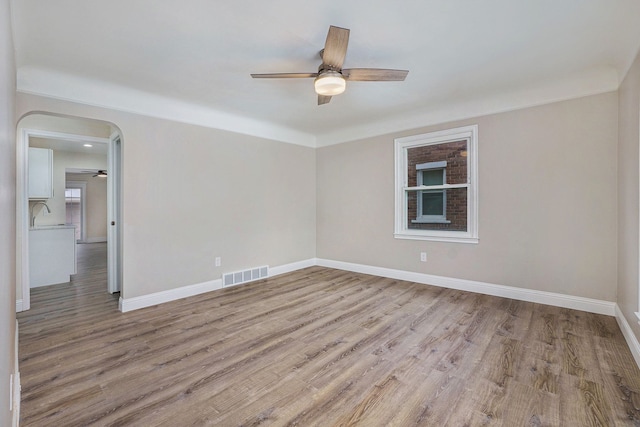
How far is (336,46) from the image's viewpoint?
2137mm

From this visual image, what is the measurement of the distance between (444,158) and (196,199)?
354 cm

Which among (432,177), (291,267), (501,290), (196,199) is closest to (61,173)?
(196,199)

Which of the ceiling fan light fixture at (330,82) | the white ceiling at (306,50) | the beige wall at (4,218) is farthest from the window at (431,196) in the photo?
the beige wall at (4,218)

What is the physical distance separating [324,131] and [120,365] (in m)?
4.36

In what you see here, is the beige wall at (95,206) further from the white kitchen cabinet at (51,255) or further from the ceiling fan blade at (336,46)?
the ceiling fan blade at (336,46)

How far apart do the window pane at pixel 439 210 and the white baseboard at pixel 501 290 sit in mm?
730

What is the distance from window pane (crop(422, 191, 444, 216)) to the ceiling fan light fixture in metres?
2.48

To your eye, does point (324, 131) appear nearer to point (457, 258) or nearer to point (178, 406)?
point (457, 258)

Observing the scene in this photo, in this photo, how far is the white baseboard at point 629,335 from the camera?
85.0 inches

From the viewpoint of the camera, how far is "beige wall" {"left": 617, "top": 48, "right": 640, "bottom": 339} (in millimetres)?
2307

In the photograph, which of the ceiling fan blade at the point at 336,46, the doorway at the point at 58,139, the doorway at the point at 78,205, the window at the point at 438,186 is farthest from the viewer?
the doorway at the point at 78,205

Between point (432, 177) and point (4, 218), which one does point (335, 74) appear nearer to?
point (4, 218)

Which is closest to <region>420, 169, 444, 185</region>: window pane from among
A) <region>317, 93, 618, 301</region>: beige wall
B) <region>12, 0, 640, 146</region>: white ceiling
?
<region>317, 93, 618, 301</region>: beige wall

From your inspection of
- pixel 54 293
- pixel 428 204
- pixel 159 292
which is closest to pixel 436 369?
pixel 428 204
